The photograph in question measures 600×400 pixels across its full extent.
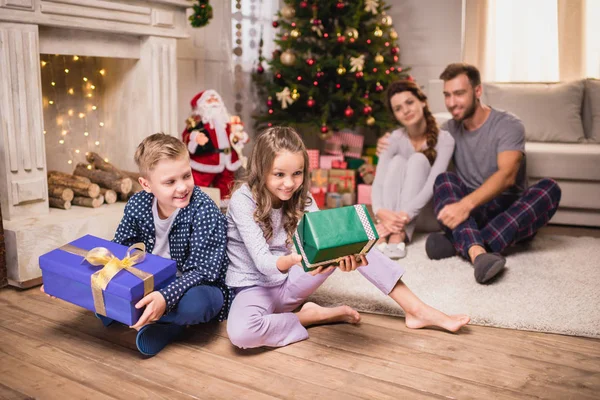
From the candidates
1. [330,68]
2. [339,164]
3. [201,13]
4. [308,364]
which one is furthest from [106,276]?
[330,68]

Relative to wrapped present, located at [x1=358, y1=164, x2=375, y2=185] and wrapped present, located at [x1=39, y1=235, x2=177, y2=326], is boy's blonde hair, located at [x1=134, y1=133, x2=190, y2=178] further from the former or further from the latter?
wrapped present, located at [x1=358, y1=164, x2=375, y2=185]

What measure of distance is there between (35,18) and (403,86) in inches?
67.1

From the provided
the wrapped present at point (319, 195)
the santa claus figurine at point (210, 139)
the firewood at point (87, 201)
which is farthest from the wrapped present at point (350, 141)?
the firewood at point (87, 201)

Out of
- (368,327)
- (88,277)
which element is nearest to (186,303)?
(88,277)

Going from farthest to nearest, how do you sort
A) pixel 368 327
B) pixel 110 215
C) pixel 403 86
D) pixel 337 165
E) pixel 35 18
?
pixel 337 165
pixel 403 86
pixel 110 215
pixel 35 18
pixel 368 327

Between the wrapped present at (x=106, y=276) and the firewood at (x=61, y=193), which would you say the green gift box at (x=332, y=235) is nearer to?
the wrapped present at (x=106, y=276)

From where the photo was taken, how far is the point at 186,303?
173cm

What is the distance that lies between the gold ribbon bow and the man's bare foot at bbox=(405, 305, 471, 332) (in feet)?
2.87

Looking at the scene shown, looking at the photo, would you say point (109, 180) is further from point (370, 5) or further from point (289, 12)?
point (370, 5)

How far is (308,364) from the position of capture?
1.70 meters

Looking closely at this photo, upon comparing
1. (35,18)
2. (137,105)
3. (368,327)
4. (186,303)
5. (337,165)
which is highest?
(35,18)

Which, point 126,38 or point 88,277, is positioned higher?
point 126,38

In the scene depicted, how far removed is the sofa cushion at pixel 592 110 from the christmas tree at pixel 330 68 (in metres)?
1.29

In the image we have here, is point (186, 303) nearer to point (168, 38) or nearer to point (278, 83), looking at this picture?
point (168, 38)
